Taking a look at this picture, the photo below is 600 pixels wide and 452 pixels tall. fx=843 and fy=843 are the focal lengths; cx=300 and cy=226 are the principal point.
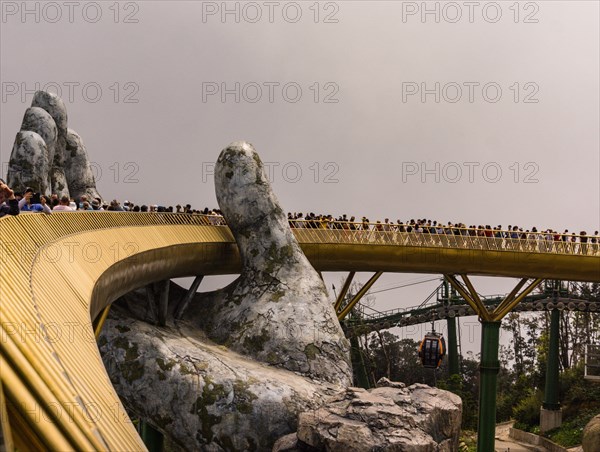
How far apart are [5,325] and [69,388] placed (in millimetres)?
785

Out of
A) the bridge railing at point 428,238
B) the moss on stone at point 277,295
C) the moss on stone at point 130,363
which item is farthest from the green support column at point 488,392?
the moss on stone at point 130,363

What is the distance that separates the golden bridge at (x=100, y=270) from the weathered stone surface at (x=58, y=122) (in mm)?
15522

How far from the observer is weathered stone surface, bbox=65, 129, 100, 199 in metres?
48.0

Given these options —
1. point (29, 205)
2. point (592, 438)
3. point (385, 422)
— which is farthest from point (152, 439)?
point (592, 438)

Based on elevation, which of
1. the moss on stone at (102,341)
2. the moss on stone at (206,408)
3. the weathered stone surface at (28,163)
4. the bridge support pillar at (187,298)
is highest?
the weathered stone surface at (28,163)

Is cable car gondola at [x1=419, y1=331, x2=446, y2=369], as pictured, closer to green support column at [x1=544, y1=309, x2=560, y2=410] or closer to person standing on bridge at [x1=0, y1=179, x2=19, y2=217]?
green support column at [x1=544, y1=309, x2=560, y2=410]

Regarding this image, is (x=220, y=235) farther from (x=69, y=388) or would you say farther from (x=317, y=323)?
(x=69, y=388)

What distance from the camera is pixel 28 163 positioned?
39500 mm

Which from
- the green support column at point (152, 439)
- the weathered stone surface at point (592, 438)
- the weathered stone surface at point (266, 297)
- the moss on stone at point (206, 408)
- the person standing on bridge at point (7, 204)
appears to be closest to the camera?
the person standing on bridge at point (7, 204)

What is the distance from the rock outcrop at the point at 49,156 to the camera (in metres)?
39.5

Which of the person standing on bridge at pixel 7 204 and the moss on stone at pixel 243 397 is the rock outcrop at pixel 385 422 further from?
the person standing on bridge at pixel 7 204

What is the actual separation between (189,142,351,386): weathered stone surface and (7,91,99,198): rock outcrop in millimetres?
11493

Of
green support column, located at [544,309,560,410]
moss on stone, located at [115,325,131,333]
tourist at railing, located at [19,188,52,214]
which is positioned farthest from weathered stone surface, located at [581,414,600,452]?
tourist at railing, located at [19,188,52,214]

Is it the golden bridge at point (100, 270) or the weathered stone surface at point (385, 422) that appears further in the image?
the weathered stone surface at point (385, 422)
